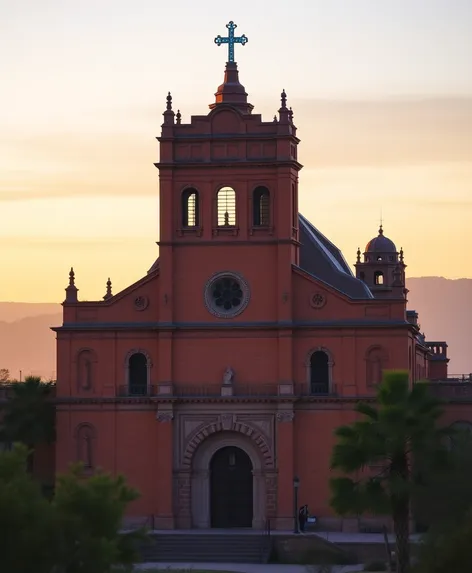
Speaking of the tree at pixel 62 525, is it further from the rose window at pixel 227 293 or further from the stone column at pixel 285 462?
the rose window at pixel 227 293

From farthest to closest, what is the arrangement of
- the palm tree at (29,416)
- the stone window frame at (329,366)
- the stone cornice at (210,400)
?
the palm tree at (29,416), the stone window frame at (329,366), the stone cornice at (210,400)

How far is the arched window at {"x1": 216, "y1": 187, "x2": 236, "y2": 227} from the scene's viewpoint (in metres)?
92.6

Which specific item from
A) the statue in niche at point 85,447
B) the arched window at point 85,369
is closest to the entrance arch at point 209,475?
the statue in niche at point 85,447

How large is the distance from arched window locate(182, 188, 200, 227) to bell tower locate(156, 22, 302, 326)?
40 mm

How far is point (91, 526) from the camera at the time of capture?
67.6m

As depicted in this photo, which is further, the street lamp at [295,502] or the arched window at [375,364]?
the arched window at [375,364]

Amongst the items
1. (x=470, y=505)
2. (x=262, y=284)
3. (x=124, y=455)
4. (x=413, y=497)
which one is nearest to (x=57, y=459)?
(x=124, y=455)

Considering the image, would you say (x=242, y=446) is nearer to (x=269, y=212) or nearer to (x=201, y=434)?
(x=201, y=434)

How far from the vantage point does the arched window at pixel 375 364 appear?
300 feet

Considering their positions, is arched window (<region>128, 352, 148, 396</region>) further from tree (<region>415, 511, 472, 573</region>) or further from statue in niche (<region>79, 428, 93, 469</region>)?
tree (<region>415, 511, 472, 573</region>)

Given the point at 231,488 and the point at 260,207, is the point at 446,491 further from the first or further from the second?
the point at 260,207

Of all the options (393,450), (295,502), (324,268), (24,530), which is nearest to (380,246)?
(324,268)

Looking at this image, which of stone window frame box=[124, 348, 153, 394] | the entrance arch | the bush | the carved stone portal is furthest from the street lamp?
stone window frame box=[124, 348, 153, 394]

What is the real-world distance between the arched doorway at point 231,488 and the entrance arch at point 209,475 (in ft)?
0.33
